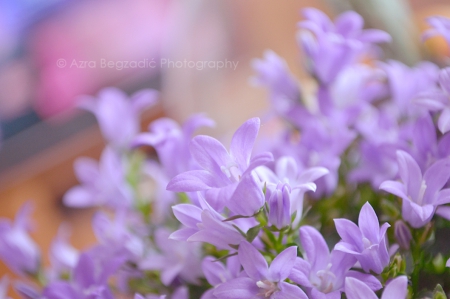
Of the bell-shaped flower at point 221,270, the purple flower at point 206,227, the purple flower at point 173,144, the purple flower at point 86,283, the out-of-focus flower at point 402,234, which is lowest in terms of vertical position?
the out-of-focus flower at point 402,234

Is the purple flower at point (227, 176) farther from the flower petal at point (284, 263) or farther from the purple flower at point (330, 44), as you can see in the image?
the purple flower at point (330, 44)

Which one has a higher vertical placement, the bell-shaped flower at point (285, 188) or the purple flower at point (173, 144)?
the purple flower at point (173, 144)

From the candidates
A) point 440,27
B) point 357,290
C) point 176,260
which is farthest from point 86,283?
point 440,27

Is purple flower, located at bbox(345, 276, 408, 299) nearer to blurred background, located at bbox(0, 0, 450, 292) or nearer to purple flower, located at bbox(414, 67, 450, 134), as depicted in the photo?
purple flower, located at bbox(414, 67, 450, 134)

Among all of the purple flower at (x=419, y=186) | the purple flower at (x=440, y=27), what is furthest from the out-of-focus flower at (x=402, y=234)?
the purple flower at (x=440, y=27)

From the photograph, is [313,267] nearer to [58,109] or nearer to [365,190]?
[365,190]

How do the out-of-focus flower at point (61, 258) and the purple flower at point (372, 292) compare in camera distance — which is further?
the out-of-focus flower at point (61, 258)

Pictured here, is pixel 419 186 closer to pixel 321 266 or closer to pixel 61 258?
pixel 321 266

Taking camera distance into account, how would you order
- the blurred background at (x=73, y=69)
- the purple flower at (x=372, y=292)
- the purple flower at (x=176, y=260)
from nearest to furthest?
the purple flower at (x=372, y=292)
the purple flower at (x=176, y=260)
the blurred background at (x=73, y=69)
